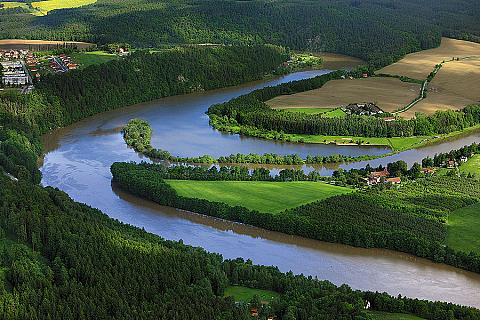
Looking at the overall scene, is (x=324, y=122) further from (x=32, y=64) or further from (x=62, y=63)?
(x=32, y=64)

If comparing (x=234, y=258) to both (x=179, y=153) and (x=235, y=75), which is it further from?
(x=235, y=75)

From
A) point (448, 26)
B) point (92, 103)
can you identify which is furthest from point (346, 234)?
point (448, 26)

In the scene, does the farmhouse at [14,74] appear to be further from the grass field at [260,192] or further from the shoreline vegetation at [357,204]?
the grass field at [260,192]

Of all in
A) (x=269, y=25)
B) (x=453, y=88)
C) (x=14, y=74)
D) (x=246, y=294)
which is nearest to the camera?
(x=246, y=294)

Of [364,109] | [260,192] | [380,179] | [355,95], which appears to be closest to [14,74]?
[355,95]

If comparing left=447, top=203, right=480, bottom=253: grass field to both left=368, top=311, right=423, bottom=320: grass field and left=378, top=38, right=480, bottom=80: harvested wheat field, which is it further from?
left=378, top=38, right=480, bottom=80: harvested wheat field

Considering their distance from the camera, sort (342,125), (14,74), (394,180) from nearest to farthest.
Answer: (394,180)
(342,125)
(14,74)

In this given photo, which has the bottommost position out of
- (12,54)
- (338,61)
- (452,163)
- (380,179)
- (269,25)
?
(380,179)
